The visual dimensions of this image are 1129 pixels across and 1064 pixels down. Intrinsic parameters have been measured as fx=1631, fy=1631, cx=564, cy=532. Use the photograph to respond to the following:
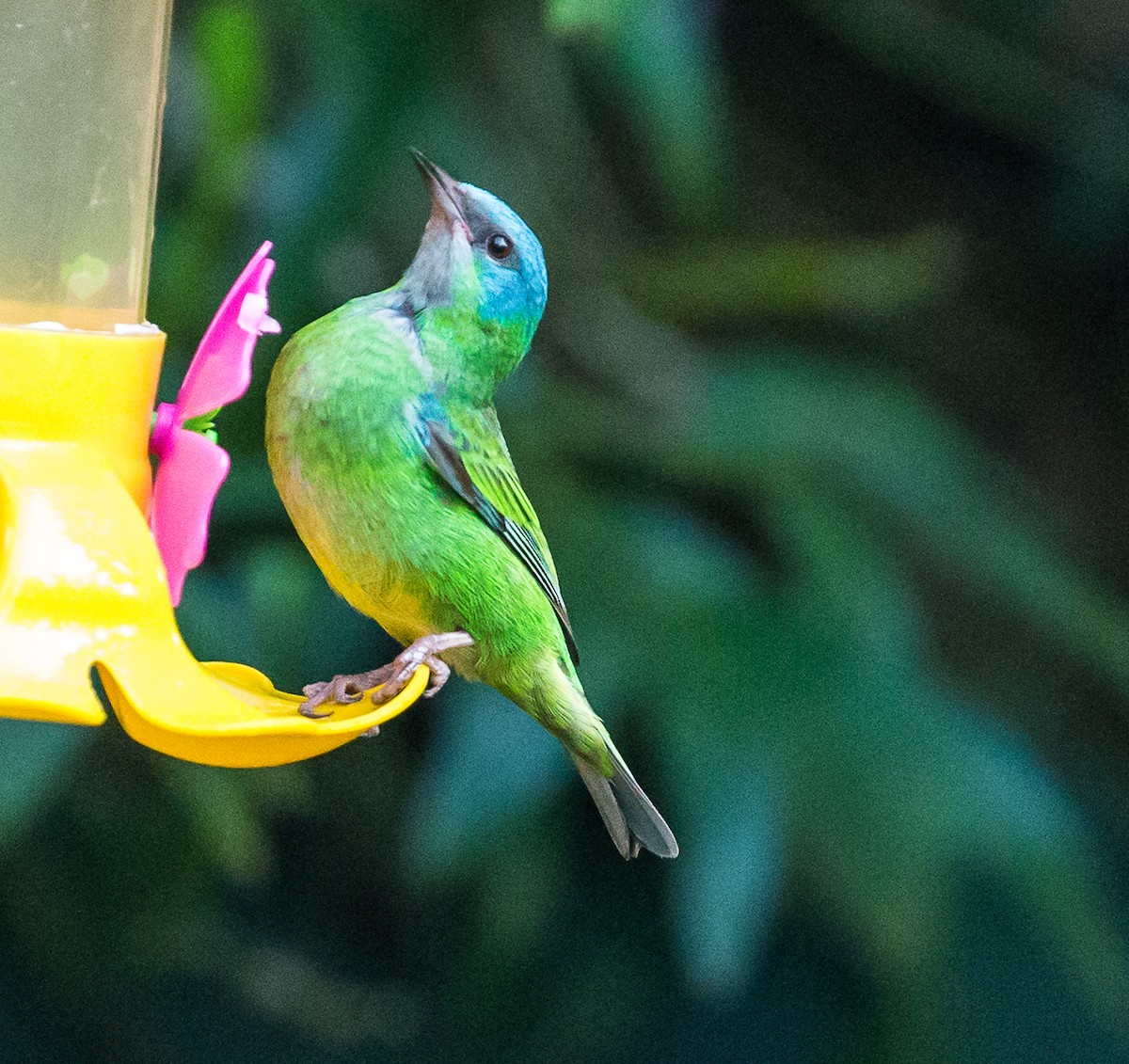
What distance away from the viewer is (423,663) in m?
1.56

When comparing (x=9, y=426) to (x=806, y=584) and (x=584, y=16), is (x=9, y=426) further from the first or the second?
(x=806, y=584)

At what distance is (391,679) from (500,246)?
0.61 metres

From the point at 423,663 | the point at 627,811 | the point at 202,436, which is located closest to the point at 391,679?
the point at 423,663

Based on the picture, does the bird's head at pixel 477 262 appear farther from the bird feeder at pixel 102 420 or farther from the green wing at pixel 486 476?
the bird feeder at pixel 102 420

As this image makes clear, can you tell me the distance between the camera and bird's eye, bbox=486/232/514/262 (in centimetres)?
186

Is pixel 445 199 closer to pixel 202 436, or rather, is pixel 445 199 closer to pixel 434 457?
pixel 434 457

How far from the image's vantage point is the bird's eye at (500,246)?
73.3 inches

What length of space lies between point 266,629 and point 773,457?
88 cm

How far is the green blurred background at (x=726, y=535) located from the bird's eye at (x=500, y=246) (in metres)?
0.44

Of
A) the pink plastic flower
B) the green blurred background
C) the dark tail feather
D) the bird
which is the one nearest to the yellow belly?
the bird

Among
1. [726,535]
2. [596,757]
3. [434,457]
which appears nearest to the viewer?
[434,457]

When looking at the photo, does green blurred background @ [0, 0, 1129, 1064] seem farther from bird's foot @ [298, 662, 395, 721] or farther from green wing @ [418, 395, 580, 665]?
bird's foot @ [298, 662, 395, 721]

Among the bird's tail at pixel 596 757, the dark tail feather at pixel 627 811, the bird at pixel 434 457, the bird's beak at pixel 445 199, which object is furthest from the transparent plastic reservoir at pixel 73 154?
the dark tail feather at pixel 627 811

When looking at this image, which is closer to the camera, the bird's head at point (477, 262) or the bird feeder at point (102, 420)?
the bird feeder at point (102, 420)
